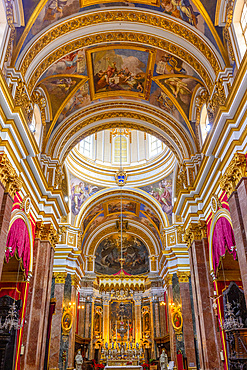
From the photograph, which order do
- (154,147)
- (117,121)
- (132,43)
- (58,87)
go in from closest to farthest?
(132,43) → (58,87) → (117,121) → (154,147)

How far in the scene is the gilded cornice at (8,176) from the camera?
8.09m

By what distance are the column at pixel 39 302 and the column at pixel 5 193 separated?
3.48 metres

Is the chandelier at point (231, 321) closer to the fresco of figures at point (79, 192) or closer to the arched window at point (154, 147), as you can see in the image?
the fresco of figures at point (79, 192)

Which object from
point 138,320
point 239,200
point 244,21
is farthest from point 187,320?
point 244,21

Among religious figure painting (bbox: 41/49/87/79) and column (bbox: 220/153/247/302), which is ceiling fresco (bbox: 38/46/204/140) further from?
column (bbox: 220/153/247/302)

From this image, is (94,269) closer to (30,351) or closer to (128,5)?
(30,351)

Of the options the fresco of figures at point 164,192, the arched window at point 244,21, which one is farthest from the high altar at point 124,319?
the arched window at point 244,21

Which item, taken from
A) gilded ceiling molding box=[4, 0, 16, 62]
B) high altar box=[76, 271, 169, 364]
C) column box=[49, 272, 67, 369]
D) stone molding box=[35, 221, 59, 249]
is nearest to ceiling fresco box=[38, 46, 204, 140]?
gilded ceiling molding box=[4, 0, 16, 62]

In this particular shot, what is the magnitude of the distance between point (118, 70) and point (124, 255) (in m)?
19.4

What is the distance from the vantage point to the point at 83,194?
22.6 meters

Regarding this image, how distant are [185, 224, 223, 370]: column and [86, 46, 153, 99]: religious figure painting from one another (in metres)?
6.15

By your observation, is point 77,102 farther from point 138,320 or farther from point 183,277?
point 138,320

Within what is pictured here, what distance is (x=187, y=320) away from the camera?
16.0 meters

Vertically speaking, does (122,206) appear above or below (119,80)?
above
